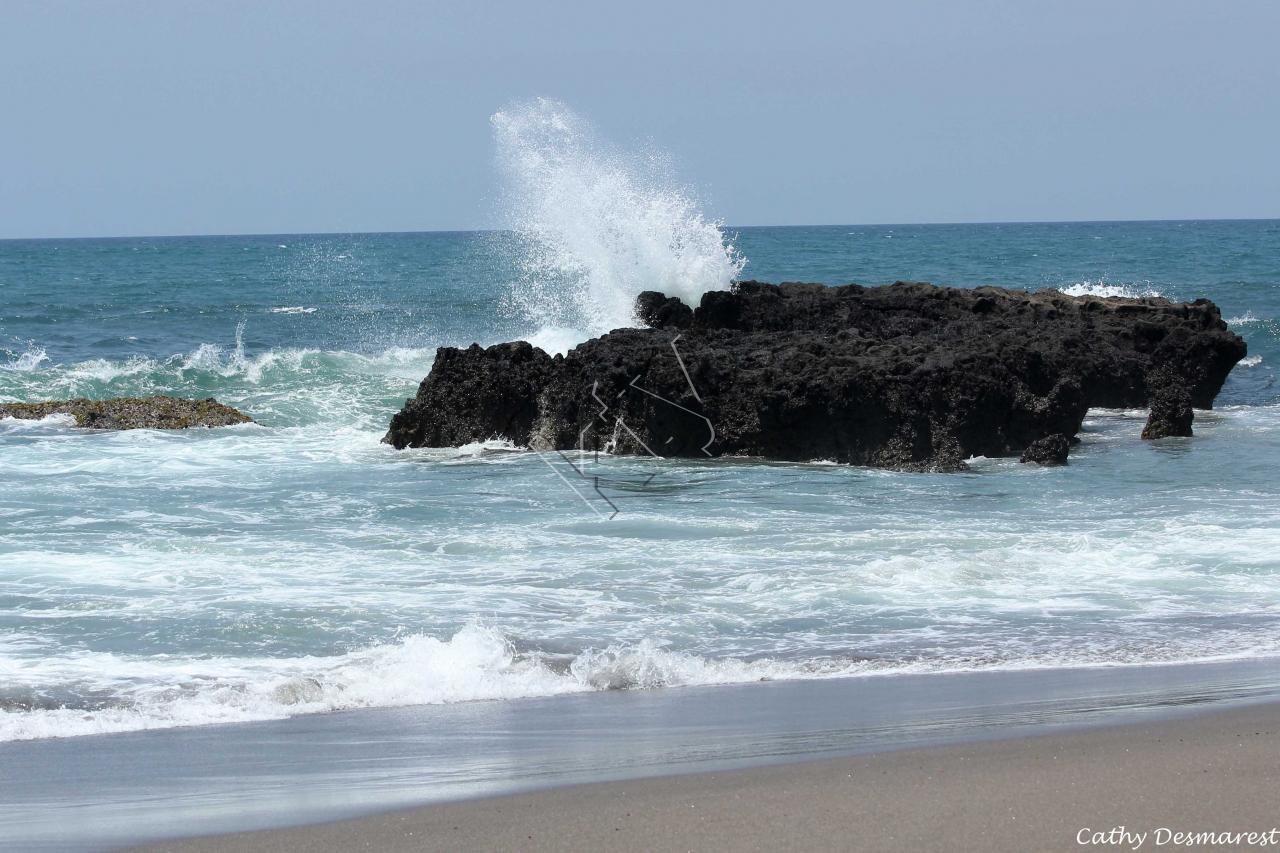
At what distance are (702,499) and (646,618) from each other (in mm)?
3663

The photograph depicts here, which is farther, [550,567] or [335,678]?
[550,567]

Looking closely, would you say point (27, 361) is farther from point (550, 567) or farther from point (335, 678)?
point (335, 678)

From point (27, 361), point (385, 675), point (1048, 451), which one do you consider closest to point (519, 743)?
point (385, 675)

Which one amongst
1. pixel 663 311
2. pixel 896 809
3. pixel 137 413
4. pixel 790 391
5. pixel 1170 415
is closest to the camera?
pixel 896 809

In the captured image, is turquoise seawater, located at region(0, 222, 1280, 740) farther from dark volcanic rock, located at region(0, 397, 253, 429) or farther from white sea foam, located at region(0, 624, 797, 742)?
dark volcanic rock, located at region(0, 397, 253, 429)

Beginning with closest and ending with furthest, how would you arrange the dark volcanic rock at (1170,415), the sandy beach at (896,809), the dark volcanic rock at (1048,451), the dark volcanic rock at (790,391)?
the sandy beach at (896,809)
the dark volcanic rock at (1048,451)
the dark volcanic rock at (790,391)
the dark volcanic rock at (1170,415)

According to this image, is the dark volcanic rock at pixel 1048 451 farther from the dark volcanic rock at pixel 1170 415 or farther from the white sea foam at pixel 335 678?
the white sea foam at pixel 335 678

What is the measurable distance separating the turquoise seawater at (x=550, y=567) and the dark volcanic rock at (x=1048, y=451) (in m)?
0.20

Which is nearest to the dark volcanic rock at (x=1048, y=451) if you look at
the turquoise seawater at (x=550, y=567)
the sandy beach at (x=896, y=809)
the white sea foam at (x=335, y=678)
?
the turquoise seawater at (x=550, y=567)

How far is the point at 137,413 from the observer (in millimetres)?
15367

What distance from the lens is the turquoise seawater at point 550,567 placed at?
6.00 metres

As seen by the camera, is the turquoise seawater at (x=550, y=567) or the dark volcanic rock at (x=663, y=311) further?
the dark volcanic rock at (x=663, y=311)

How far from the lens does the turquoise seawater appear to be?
6.00 meters

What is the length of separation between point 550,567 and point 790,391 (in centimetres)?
490
